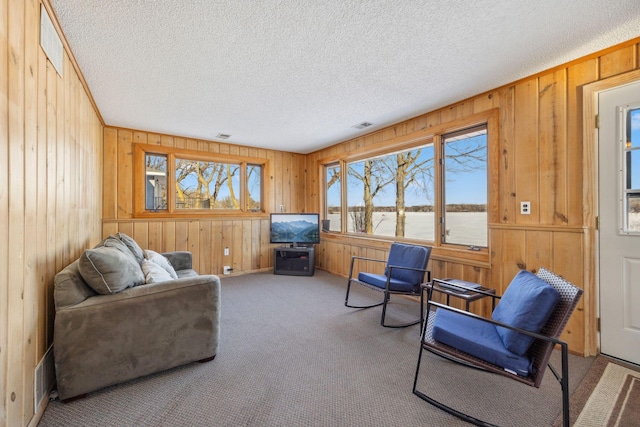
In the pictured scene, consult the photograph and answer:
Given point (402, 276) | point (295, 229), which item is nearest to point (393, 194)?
point (402, 276)

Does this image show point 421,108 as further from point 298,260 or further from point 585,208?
point 298,260

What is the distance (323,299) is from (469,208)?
207 centimetres

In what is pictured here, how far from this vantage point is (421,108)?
10.3 feet

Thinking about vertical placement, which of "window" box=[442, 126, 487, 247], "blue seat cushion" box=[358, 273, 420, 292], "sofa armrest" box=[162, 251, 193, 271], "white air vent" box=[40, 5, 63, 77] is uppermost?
"white air vent" box=[40, 5, 63, 77]

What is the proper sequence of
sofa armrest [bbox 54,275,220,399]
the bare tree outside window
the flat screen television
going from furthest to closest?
1. the flat screen television
2. the bare tree outside window
3. sofa armrest [bbox 54,275,220,399]

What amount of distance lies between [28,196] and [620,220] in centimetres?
379

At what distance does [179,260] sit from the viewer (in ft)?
10.9

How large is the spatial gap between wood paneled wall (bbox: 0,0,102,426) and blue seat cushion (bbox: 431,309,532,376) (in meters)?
2.16

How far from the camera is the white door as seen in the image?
1966mm

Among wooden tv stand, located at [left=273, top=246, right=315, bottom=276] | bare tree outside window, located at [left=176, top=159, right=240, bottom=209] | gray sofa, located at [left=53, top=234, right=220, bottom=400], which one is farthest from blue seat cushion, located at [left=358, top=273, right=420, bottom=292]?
bare tree outside window, located at [left=176, top=159, right=240, bottom=209]

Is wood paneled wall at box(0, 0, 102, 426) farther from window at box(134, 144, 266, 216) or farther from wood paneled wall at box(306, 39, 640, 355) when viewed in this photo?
wood paneled wall at box(306, 39, 640, 355)

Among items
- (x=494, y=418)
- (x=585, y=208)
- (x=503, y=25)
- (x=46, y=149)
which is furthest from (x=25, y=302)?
(x=585, y=208)

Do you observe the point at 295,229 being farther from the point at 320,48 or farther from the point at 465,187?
the point at 320,48

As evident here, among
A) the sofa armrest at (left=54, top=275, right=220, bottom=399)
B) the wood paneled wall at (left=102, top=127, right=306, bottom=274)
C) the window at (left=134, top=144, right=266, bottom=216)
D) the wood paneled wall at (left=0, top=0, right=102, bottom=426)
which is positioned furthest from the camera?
the window at (left=134, top=144, right=266, bottom=216)
